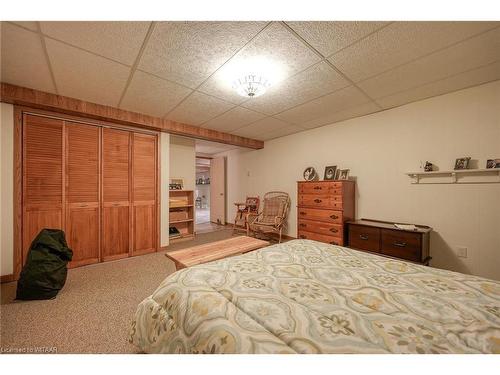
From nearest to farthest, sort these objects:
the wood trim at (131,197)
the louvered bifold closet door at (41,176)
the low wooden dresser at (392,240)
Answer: the low wooden dresser at (392,240), the louvered bifold closet door at (41,176), the wood trim at (131,197)

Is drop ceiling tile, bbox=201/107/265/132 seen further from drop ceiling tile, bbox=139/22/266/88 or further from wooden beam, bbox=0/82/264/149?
drop ceiling tile, bbox=139/22/266/88

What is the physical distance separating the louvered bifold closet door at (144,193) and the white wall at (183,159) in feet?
2.53

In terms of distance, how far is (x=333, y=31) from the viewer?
155 centimetres

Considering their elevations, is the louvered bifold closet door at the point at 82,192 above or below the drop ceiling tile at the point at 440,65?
below

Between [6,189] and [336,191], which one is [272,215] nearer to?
[336,191]

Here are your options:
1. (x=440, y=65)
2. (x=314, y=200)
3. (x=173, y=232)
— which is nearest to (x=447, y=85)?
(x=440, y=65)

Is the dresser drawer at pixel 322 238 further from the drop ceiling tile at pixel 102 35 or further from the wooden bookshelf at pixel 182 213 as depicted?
the drop ceiling tile at pixel 102 35

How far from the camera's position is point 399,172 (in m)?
3.04

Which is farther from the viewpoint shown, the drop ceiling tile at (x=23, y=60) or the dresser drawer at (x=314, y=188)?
the dresser drawer at (x=314, y=188)

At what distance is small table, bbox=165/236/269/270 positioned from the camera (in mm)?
1965

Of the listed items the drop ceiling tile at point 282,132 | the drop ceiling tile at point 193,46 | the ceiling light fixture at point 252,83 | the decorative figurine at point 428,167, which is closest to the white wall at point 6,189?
the drop ceiling tile at point 193,46

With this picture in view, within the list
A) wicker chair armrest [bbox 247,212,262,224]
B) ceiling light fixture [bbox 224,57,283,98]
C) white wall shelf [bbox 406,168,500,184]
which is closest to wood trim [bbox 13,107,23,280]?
ceiling light fixture [bbox 224,57,283,98]

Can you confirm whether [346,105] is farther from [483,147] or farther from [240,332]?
[240,332]

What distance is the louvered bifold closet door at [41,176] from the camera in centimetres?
260
